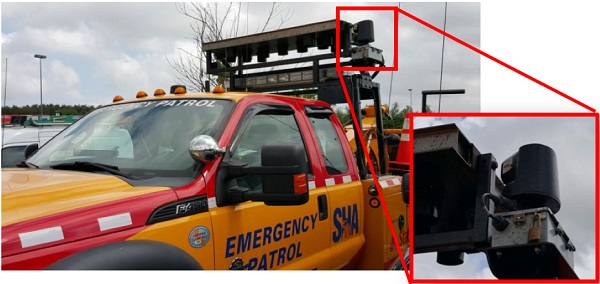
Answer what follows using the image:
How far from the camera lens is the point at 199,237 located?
258cm

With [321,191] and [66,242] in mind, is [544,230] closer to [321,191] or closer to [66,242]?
[321,191]

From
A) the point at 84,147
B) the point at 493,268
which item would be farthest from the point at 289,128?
the point at 493,268

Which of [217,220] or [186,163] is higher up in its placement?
[186,163]

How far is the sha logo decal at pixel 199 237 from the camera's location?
2.53m

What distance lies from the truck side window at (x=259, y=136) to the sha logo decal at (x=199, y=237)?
0.44 m

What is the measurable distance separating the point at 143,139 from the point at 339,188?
1412mm

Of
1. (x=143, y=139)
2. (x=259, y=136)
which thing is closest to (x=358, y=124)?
(x=259, y=136)

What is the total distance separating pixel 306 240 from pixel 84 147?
5.11ft

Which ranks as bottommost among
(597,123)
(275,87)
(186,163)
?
(186,163)

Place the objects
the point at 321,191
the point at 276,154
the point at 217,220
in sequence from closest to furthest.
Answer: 1. the point at 276,154
2. the point at 217,220
3. the point at 321,191

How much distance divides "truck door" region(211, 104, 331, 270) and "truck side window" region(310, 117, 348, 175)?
259mm

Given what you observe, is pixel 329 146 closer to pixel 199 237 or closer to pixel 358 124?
pixel 358 124

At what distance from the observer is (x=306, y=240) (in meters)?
3.30

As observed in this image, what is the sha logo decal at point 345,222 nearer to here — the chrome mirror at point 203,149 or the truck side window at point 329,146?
the truck side window at point 329,146
